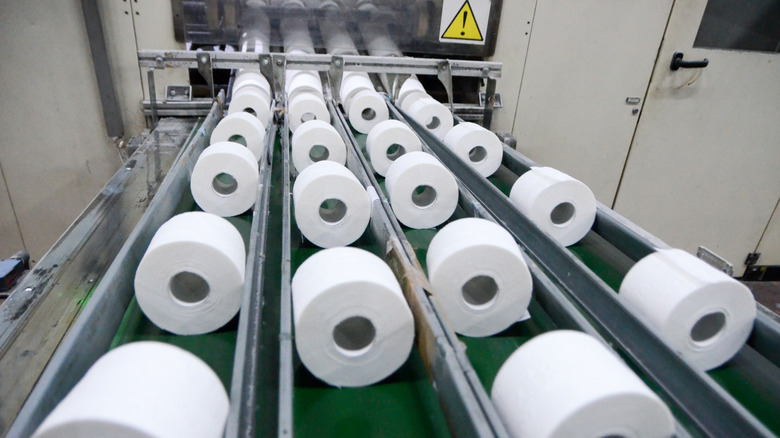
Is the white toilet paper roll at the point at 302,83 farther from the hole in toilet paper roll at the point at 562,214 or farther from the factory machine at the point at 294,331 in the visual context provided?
the hole in toilet paper roll at the point at 562,214

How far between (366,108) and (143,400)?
182 centimetres

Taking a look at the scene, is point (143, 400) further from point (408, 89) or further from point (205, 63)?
point (408, 89)

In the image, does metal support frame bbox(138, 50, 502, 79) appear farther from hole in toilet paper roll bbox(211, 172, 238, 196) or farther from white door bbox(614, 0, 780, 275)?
white door bbox(614, 0, 780, 275)

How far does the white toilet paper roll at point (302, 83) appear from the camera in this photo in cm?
221

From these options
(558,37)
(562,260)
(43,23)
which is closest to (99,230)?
(43,23)

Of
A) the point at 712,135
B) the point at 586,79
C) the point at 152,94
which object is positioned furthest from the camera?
the point at 712,135

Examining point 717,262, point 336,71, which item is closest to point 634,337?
point 717,262

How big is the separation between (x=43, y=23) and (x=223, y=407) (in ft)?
7.03

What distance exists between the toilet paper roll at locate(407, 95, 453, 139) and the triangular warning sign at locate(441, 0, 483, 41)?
0.43 meters

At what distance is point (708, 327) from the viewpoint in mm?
1085

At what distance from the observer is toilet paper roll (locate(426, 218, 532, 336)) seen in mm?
1054

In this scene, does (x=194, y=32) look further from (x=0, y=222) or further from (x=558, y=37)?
(x=558, y=37)

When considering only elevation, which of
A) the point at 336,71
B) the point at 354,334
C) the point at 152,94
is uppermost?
the point at 336,71

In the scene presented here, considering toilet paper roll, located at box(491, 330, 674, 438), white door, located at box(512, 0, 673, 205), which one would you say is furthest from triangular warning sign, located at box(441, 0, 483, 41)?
toilet paper roll, located at box(491, 330, 674, 438)
